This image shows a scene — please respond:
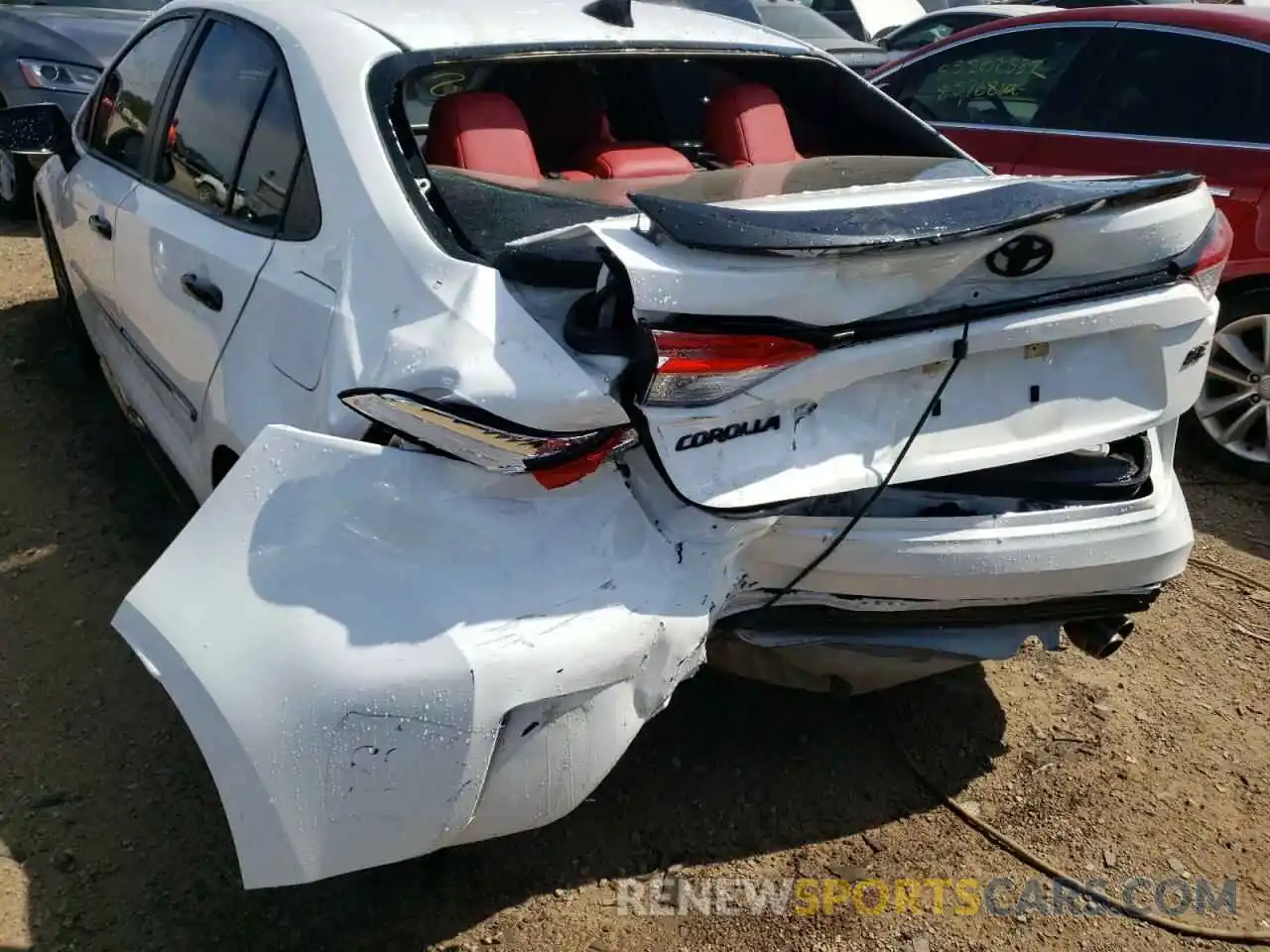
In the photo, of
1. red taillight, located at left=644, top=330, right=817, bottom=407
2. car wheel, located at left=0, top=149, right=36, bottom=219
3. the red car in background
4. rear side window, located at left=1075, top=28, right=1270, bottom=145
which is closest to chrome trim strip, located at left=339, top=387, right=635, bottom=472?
red taillight, located at left=644, top=330, right=817, bottom=407

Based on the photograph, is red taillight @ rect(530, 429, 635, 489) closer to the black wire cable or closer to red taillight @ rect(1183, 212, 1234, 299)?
the black wire cable

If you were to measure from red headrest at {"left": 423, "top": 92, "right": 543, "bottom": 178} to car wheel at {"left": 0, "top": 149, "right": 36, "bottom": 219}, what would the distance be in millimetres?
5300

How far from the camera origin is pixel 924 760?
267 cm

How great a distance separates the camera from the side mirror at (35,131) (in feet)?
11.8

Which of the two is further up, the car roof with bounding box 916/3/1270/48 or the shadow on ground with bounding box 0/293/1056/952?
the car roof with bounding box 916/3/1270/48

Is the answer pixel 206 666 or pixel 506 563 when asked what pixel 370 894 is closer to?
pixel 206 666

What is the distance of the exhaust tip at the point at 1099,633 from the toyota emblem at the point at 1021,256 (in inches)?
33.0

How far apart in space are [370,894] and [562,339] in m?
1.25

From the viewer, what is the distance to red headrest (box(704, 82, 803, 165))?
10.0 feet

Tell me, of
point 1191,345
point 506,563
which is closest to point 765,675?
point 506,563

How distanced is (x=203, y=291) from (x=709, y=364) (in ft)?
4.46

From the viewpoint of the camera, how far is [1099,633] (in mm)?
2424

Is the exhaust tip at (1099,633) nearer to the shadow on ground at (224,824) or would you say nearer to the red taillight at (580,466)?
the shadow on ground at (224,824)

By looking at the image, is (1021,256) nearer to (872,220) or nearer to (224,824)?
(872,220)
